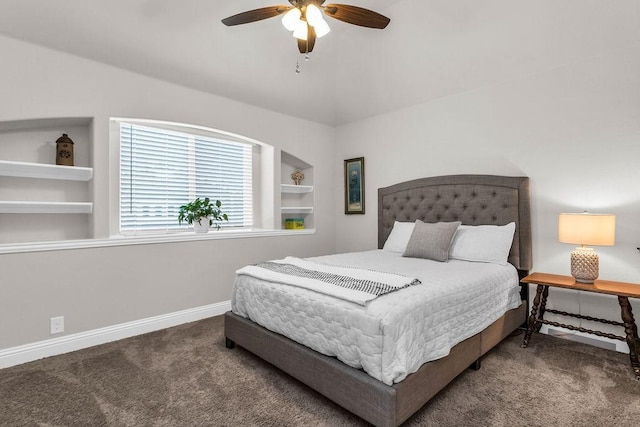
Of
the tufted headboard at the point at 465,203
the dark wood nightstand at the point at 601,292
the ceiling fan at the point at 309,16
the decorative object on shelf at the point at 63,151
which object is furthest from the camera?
the tufted headboard at the point at 465,203

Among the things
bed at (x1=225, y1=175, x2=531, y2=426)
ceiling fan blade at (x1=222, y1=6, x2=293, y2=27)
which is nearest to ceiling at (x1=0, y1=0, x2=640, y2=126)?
ceiling fan blade at (x1=222, y1=6, x2=293, y2=27)

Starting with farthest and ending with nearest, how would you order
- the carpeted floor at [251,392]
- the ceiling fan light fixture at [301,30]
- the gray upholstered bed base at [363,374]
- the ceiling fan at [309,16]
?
the ceiling fan light fixture at [301,30], the ceiling fan at [309,16], the carpeted floor at [251,392], the gray upholstered bed base at [363,374]

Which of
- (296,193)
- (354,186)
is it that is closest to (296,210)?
(296,193)

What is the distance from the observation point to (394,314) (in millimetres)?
1598

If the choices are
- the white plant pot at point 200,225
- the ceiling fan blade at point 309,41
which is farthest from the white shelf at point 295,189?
the ceiling fan blade at point 309,41

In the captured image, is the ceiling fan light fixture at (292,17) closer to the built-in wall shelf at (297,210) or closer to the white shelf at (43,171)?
the white shelf at (43,171)

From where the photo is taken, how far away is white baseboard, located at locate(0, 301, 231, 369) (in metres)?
2.39

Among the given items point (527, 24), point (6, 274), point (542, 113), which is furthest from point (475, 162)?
point (6, 274)

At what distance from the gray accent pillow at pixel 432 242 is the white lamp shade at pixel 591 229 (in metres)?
0.85

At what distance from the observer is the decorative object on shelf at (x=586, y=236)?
93.9 inches

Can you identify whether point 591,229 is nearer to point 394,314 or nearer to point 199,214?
point 394,314

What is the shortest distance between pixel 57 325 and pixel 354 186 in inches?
134

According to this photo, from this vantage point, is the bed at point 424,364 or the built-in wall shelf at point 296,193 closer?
the bed at point 424,364

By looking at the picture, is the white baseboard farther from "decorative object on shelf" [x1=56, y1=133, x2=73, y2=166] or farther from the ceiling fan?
the ceiling fan
